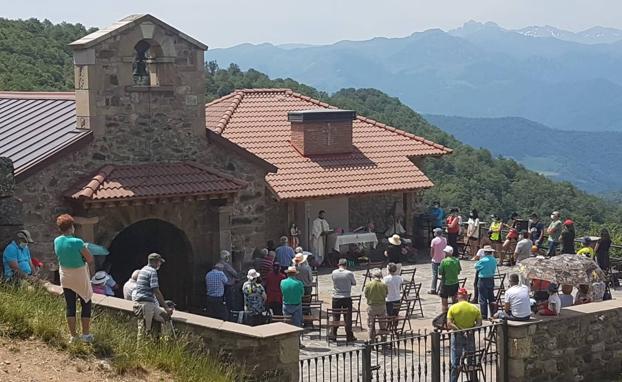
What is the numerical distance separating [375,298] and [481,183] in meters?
31.7

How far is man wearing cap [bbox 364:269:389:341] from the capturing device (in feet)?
53.2

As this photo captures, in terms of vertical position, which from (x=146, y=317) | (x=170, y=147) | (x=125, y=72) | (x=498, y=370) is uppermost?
(x=125, y=72)

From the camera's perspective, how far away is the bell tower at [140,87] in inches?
709

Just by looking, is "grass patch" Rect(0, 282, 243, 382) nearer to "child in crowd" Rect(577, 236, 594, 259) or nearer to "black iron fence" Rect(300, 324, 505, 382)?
"black iron fence" Rect(300, 324, 505, 382)

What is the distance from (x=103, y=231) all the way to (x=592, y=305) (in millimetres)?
8216

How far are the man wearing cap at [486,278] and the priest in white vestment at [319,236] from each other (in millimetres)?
6407

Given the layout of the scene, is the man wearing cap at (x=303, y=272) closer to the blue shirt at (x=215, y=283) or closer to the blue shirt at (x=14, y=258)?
the blue shirt at (x=215, y=283)

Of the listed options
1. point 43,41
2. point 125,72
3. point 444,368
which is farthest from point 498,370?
point 43,41

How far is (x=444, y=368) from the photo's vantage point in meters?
14.1

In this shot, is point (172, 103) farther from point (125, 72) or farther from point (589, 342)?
point (589, 342)

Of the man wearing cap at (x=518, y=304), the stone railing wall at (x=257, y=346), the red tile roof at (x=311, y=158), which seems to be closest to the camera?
the stone railing wall at (x=257, y=346)

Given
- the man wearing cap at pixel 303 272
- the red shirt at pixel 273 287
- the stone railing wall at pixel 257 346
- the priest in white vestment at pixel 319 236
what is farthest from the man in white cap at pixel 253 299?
the priest in white vestment at pixel 319 236

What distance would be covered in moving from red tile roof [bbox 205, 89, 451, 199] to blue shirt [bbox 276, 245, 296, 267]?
405cm

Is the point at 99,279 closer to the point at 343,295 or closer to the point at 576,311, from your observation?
the point at 343,295
